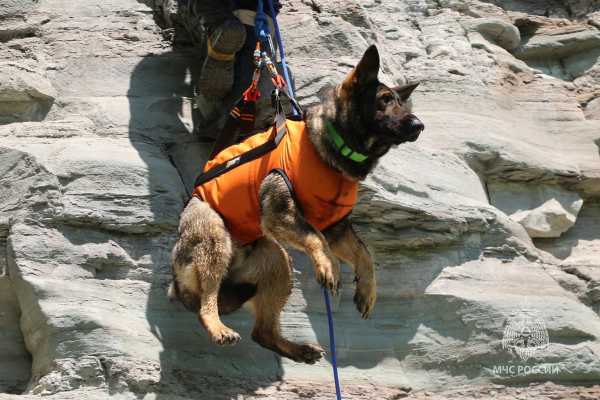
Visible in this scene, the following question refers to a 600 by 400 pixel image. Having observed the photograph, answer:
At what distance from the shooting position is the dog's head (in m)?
7.63

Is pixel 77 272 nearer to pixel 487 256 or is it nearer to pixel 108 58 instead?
pixel 108 58

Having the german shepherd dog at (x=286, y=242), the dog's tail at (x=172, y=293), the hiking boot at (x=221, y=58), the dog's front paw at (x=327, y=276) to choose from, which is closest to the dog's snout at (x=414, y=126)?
the german shepherd dog at (x=286, y=242)

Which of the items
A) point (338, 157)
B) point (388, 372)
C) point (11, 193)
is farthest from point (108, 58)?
point (388, 372)

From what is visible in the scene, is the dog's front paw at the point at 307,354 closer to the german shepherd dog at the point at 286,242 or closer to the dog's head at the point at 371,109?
the german shepherd dog at the point at 286,242

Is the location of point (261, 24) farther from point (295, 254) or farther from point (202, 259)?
point (202, 259)

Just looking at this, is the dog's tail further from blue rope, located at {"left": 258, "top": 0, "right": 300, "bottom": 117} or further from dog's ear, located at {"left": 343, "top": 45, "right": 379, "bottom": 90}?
dog's ear, located at {"left": 343, "top": 45, "right": 379, "bottom": 90}

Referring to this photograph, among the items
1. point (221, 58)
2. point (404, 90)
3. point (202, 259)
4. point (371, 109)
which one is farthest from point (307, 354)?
point (221, 58)

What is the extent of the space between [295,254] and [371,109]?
1838 millimetres

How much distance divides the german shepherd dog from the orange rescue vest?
2.8 inches

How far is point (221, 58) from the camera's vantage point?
9.12m

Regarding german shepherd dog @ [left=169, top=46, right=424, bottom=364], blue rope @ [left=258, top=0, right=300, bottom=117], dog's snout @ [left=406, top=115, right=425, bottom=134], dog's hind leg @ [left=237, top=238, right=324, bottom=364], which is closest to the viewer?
dog's snout @ [left=406, top=115, right=425, bottom=134]
